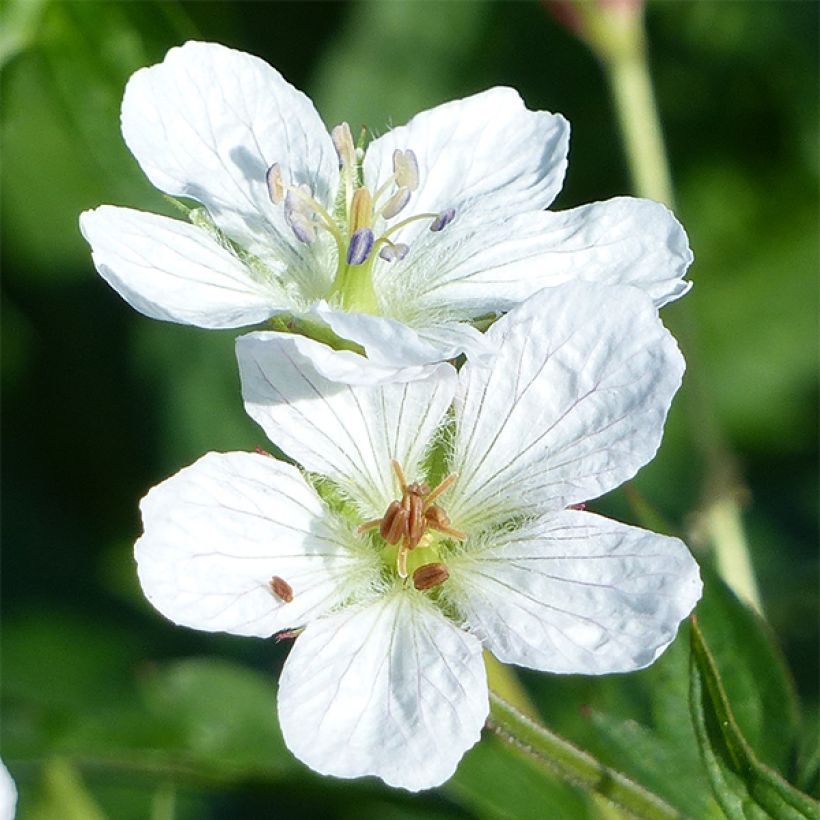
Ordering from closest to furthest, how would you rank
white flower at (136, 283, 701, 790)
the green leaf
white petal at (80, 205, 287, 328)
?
the green leaf < white flower at (136, 283, 701, 790) < white petal at (80, 205, 287, 328)

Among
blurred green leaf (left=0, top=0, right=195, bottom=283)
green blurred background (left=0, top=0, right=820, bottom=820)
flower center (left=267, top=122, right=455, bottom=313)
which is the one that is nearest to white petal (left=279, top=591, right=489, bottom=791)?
flower center (left=267, top=122, right=455, bottom=313)

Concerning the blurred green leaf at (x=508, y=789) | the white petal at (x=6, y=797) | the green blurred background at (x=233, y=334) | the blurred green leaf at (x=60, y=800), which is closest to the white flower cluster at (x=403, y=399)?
the white petal at (x=6, y=797)

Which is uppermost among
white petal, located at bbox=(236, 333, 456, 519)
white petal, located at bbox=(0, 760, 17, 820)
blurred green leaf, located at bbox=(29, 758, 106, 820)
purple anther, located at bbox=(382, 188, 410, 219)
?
purple anther, located at bbox=(382, 188, 410, 219)

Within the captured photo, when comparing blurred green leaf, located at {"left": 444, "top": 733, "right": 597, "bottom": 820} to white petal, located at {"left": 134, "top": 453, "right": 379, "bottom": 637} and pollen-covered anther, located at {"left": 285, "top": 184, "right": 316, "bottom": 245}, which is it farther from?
pollen-covered anther, located at {"left": 285, "top": 184, "right": 316, "bottom": 245}

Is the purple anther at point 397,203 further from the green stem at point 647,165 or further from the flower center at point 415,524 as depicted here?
the green stem at point 647,165

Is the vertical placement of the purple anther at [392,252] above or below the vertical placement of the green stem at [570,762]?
above

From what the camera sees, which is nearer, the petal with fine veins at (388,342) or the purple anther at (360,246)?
the petal with fine veins at (388,342)

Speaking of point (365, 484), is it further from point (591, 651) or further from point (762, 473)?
point (762, 473)

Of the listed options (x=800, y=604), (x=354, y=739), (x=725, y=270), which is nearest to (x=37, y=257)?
(x=725, y=270)
